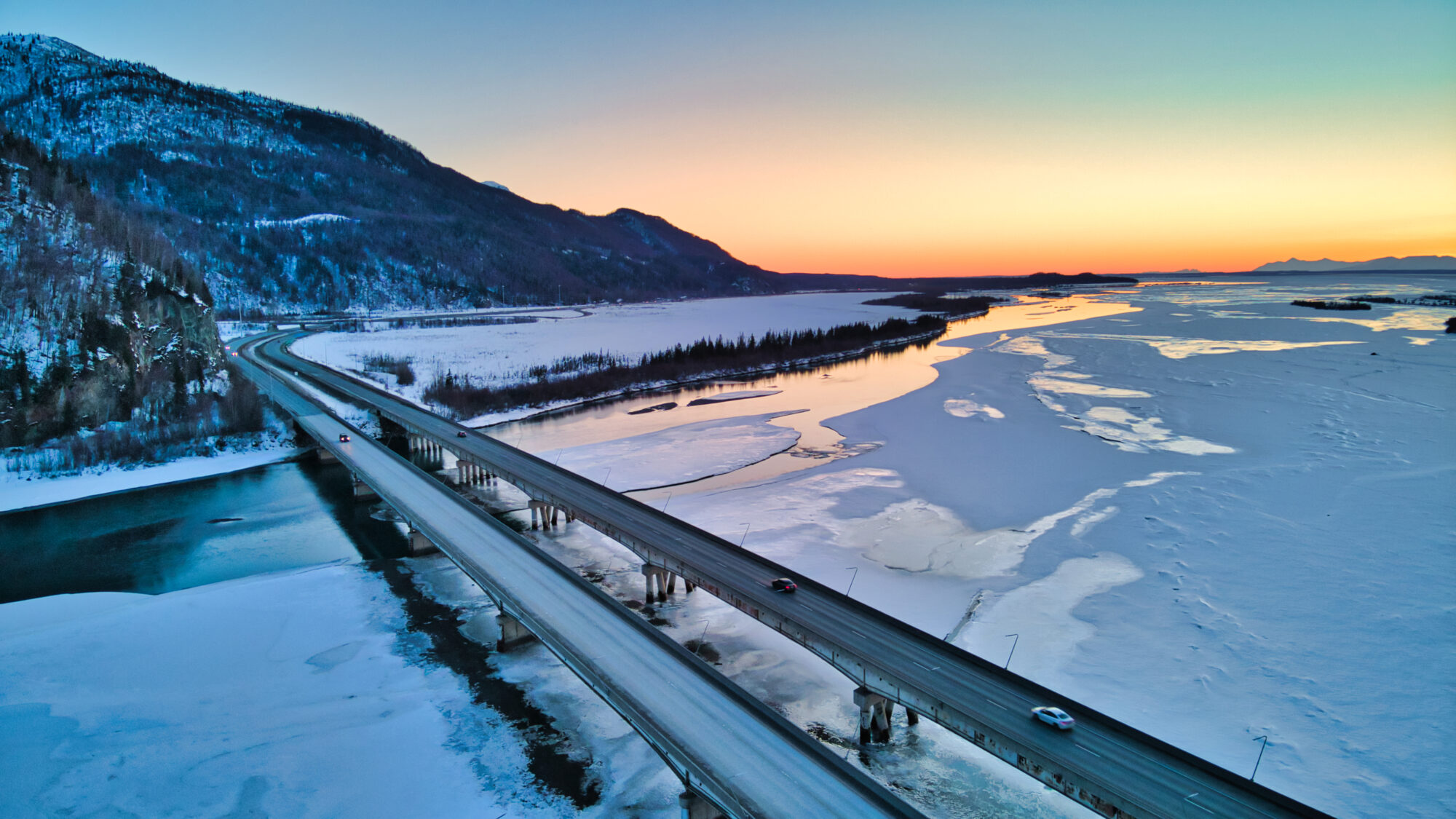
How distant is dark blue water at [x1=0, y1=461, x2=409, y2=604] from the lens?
83.6 ft

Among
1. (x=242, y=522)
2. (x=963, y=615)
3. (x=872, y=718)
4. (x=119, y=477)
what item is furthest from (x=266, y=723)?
(x=119, y=477)

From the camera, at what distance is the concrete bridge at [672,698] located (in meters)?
11.7

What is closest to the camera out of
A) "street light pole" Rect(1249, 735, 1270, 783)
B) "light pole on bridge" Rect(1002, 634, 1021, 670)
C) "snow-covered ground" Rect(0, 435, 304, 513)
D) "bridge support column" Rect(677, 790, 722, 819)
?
"bridge support column" Rect(677, 790, 722, 819)

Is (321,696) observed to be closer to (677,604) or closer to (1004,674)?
(677,604)

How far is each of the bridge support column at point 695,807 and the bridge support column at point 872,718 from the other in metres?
4.18

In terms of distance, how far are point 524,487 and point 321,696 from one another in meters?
12.1

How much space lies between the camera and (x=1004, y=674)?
48.1 feet

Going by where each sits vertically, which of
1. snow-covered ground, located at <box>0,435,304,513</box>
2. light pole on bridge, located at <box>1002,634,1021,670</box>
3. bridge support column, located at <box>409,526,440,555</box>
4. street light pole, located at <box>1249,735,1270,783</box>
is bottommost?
street light pole, located at <box>1249,735,1270,783</box>

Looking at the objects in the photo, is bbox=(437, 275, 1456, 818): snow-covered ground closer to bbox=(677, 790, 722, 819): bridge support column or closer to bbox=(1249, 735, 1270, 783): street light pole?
bbox=(1249, 735, 1270, 783): street light pole

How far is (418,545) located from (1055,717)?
77.9 feet

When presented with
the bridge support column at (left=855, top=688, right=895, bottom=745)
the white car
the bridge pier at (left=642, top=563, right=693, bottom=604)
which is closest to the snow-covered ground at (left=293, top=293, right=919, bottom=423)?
the bridge pier at (left=642, top=563, right=693, bottom=604)

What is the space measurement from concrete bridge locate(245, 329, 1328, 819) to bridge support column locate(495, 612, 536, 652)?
4.13 m

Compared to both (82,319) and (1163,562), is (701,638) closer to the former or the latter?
(1163,562)

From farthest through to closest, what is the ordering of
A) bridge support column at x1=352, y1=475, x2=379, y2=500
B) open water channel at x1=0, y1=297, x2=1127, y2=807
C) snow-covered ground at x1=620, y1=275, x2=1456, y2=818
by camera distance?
bridge support column at x1=352, y1=475, x2=379, y2=500 → open water channel at x1=0, y1=297, x2=1127, y2=807 → snow-covered ground at x1=620, y1=275, x2=1456, y2=818
